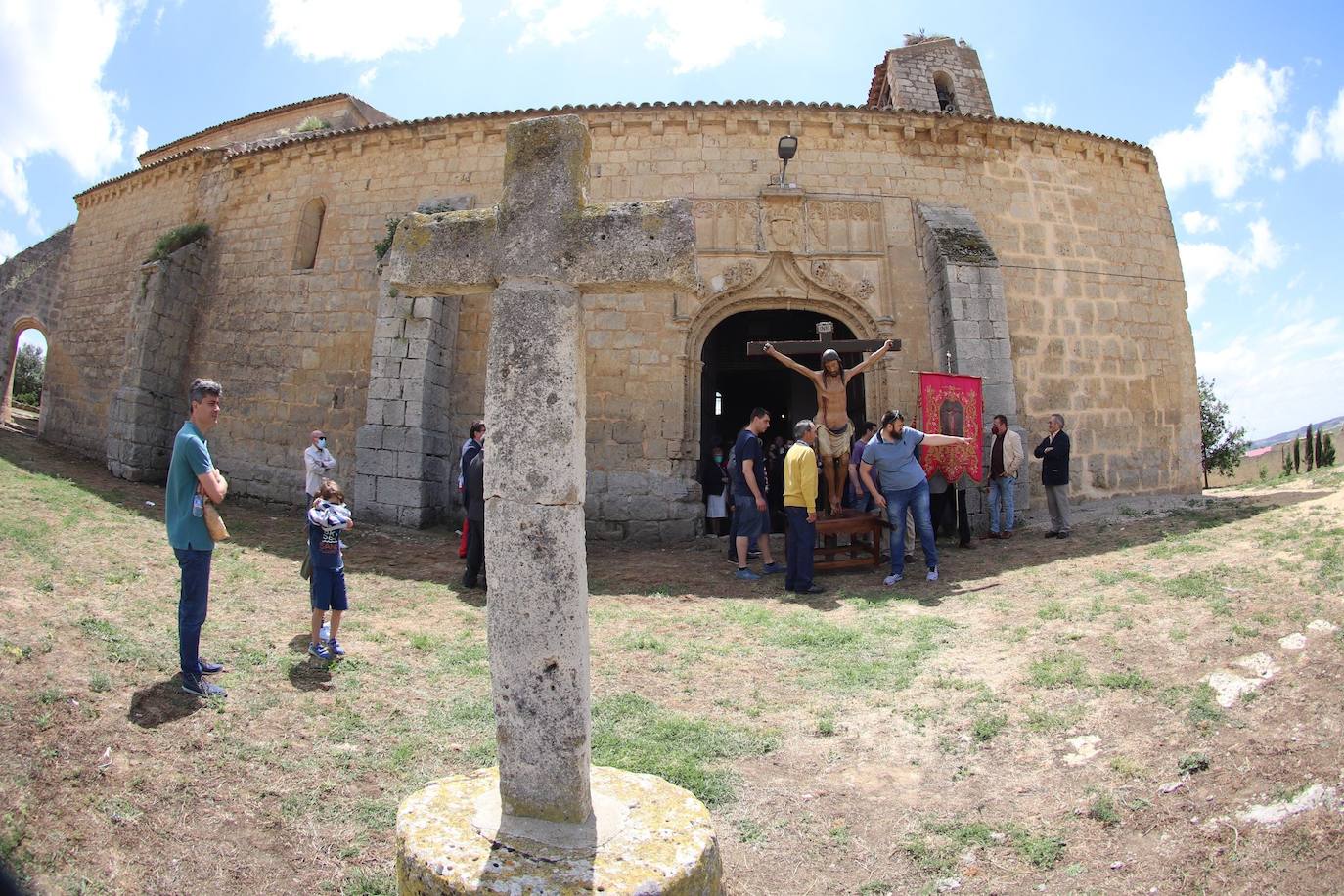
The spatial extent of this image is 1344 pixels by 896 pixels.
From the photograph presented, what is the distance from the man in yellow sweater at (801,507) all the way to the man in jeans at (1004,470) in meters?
3.22

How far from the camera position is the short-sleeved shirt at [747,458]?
784 centimetres

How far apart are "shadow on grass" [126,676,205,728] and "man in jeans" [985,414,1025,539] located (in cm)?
850

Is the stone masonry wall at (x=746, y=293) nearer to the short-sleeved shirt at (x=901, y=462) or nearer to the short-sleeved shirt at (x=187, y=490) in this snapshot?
the short-sleeved shirt at (x=901, y=462)

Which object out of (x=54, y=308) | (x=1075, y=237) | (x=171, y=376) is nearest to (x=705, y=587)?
(x=1075, y=237)

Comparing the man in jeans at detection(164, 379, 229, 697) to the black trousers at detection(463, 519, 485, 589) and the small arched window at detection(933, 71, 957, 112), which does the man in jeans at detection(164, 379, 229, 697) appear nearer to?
the black trousers at detection(463, 519, 485, 589)

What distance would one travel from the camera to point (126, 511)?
9133mm

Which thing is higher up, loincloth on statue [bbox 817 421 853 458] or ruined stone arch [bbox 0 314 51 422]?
ruined stone arch [bbox 0 314 51 422]

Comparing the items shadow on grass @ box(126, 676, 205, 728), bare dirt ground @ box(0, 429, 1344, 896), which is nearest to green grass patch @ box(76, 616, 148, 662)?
bare dirt ground @ box(0, 429, 1344, 896)

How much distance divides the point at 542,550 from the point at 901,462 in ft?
17.9

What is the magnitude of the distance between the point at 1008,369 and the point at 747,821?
857 cm

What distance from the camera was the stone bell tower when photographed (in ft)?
53.6

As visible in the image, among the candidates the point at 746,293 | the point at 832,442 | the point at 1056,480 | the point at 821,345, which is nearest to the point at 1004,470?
A: the point at 1056,480

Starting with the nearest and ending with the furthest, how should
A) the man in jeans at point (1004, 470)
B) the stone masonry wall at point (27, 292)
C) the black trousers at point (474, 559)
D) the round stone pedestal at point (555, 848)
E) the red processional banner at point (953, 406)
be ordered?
the round stone pedestal at point (555, 848) → the black trousers at point (474, 559) → the man in jeans at point (1004, 470) → the red processional banner at point (953, 406) → the stone masonry wall at point (27, 292)

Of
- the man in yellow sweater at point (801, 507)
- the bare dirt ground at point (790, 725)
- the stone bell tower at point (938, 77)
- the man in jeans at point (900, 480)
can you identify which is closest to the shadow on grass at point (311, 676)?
the bare dirt ground at point (790, 725)
